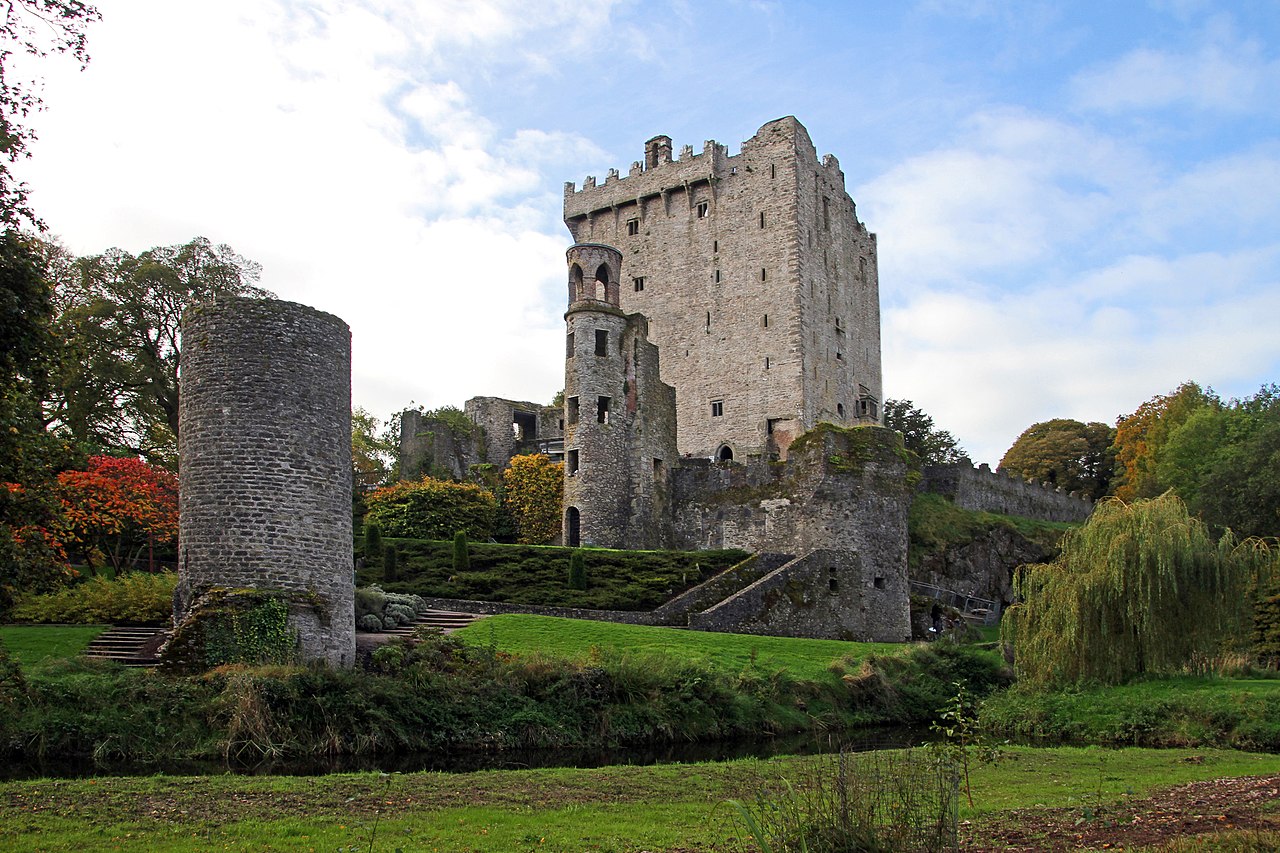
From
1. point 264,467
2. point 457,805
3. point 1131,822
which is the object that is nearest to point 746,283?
point 264,467

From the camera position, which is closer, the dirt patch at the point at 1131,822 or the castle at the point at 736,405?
the dirt patch at the point at 1131,822

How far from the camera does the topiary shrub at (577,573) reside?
100ft

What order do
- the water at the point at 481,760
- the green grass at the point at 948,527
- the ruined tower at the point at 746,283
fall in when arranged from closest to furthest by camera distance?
the water at the point at 481,760 < the green grass at the point at 948,527 < the ruined tower at the point at 746,283

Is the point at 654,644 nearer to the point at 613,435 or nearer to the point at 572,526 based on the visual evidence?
the point at 572,526

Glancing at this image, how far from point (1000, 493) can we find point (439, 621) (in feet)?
101

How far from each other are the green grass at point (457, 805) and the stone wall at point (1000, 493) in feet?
103

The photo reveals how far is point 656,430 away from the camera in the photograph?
40.2m

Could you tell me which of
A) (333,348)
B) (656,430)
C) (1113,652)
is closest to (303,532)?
(333,348)

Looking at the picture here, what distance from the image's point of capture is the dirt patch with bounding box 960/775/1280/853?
8.66m

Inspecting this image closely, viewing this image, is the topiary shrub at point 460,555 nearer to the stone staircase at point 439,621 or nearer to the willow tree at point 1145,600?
the stone staircase at point 439,621

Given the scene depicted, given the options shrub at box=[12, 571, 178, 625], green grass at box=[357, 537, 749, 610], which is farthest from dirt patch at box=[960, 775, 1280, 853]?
green grass at box=[357, 537, 749, 610]

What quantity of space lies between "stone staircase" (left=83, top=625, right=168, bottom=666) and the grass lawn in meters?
5.49

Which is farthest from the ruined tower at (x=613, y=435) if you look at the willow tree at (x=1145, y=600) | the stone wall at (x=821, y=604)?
the willow tree at (x=1145, y=600)

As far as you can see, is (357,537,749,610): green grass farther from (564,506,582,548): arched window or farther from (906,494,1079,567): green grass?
(906,494,1079,567): green grass
